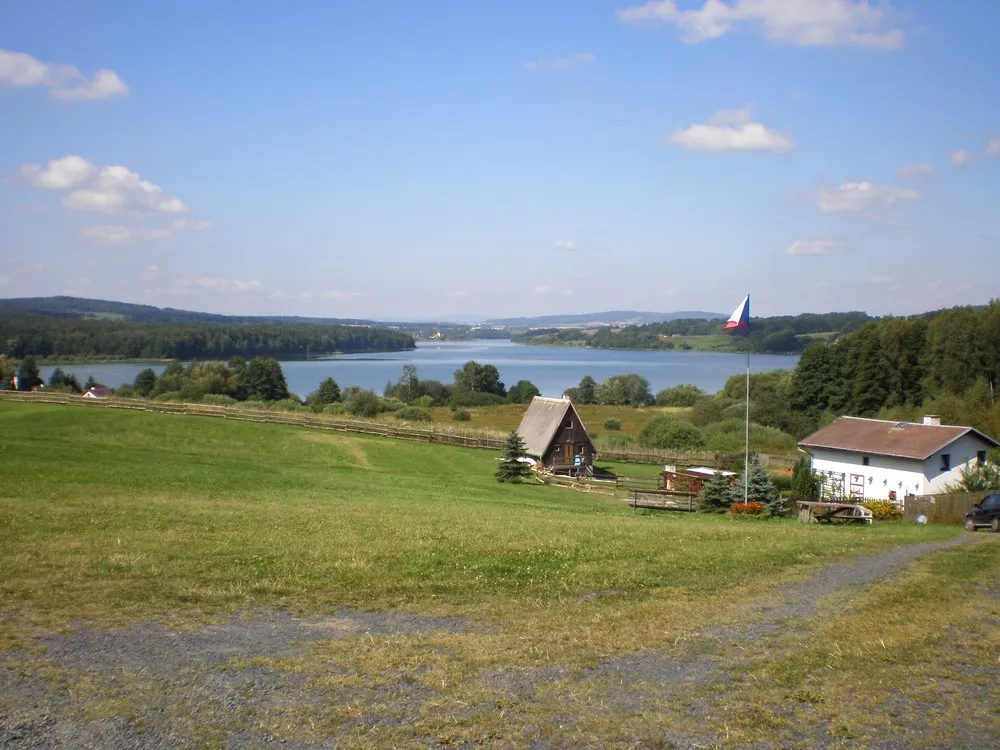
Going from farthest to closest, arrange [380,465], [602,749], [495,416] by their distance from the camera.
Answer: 1. [495,416]
2. [380,465]
3. [602,749]

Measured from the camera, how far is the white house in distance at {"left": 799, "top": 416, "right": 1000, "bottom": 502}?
46.5 m

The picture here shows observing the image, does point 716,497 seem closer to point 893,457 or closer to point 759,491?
point 759,491

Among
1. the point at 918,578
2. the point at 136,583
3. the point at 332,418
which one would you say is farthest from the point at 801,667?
the point at 332,418

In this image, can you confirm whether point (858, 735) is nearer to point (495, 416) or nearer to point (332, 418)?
point (332, 418)

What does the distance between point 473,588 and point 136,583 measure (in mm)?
6001

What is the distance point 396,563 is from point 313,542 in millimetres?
3247

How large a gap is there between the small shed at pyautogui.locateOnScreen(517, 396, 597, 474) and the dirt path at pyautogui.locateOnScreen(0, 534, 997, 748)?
43.4 m

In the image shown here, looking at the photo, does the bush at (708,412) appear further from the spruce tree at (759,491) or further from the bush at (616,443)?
the spruce tree at (759,491)

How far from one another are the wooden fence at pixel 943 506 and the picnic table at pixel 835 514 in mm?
1840

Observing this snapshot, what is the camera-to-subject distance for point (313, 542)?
19297 millimetres

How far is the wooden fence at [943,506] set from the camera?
32.9 m

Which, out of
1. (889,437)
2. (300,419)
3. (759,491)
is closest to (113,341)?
(300,419)

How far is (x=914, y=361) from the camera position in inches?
3504

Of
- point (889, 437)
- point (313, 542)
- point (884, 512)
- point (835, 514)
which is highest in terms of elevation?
point (313, 542)
